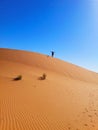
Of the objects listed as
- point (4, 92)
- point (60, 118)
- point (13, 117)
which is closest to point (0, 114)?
point (13, 117)

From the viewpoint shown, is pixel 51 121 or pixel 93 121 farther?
pixel 93 121

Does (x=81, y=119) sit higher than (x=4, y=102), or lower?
lower

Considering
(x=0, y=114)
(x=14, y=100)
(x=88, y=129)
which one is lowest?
(x=88, y=129)

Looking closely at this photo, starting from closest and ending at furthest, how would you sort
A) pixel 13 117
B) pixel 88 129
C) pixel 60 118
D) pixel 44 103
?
1. pixel 88 129
2. pixel 13 117
3. pixel 60 118
4. pixel 44 103

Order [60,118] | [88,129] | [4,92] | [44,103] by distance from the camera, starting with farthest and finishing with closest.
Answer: [4,92], [44,103], [60,118], [88,129]

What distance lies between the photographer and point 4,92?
32.4 ft

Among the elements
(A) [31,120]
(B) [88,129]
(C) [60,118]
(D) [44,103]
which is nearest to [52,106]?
(D) [44,103]

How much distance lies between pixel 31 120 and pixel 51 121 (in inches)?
37.0

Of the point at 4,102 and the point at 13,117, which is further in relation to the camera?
the point at 4,102

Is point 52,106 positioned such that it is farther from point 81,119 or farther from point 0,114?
point 0,114

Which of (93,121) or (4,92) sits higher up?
(4,92)

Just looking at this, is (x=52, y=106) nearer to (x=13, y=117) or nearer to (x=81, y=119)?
(x=81, y=119)

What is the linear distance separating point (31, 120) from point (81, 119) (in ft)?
8.37

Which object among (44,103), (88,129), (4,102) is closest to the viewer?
(88,129)
